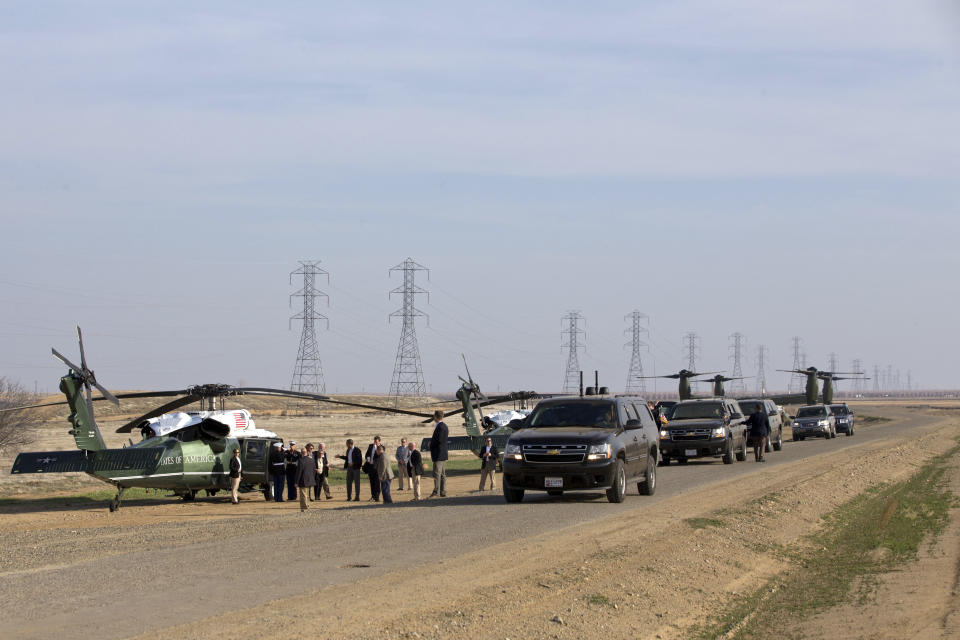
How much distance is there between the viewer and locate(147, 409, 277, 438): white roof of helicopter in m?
26.3

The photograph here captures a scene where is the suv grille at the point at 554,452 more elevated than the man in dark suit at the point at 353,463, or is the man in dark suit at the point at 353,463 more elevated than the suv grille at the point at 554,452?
the suv grille at the point at 554,452

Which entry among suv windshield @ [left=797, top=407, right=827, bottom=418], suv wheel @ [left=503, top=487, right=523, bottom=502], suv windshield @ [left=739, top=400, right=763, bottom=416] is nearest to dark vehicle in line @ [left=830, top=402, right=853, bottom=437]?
suv windshield @ [left=797, top=407, right=827, bottom=418]

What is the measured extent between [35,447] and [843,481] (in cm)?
4448

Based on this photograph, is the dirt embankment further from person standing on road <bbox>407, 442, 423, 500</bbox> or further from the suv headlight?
person standing on road <bbox>407, 442, 423, 500</bbox>

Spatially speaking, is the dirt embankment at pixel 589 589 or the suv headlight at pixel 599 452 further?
the suv headlight at pixel 599 452

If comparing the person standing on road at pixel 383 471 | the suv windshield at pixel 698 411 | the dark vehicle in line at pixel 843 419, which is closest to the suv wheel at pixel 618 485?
the person standing on road at pixel 383 471

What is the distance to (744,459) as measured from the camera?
112 ft

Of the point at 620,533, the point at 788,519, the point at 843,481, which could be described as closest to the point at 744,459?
the point at 843,481

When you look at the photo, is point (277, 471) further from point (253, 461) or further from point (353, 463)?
point (353, 463)

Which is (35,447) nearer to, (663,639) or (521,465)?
(521,465)

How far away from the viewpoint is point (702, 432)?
31.4 meters

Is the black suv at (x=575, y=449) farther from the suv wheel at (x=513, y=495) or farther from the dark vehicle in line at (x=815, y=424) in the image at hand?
the dark vehicle in line at (x=815, y=424)

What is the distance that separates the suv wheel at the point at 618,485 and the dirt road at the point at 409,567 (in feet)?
1.26

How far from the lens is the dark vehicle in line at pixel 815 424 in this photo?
2068 inches
